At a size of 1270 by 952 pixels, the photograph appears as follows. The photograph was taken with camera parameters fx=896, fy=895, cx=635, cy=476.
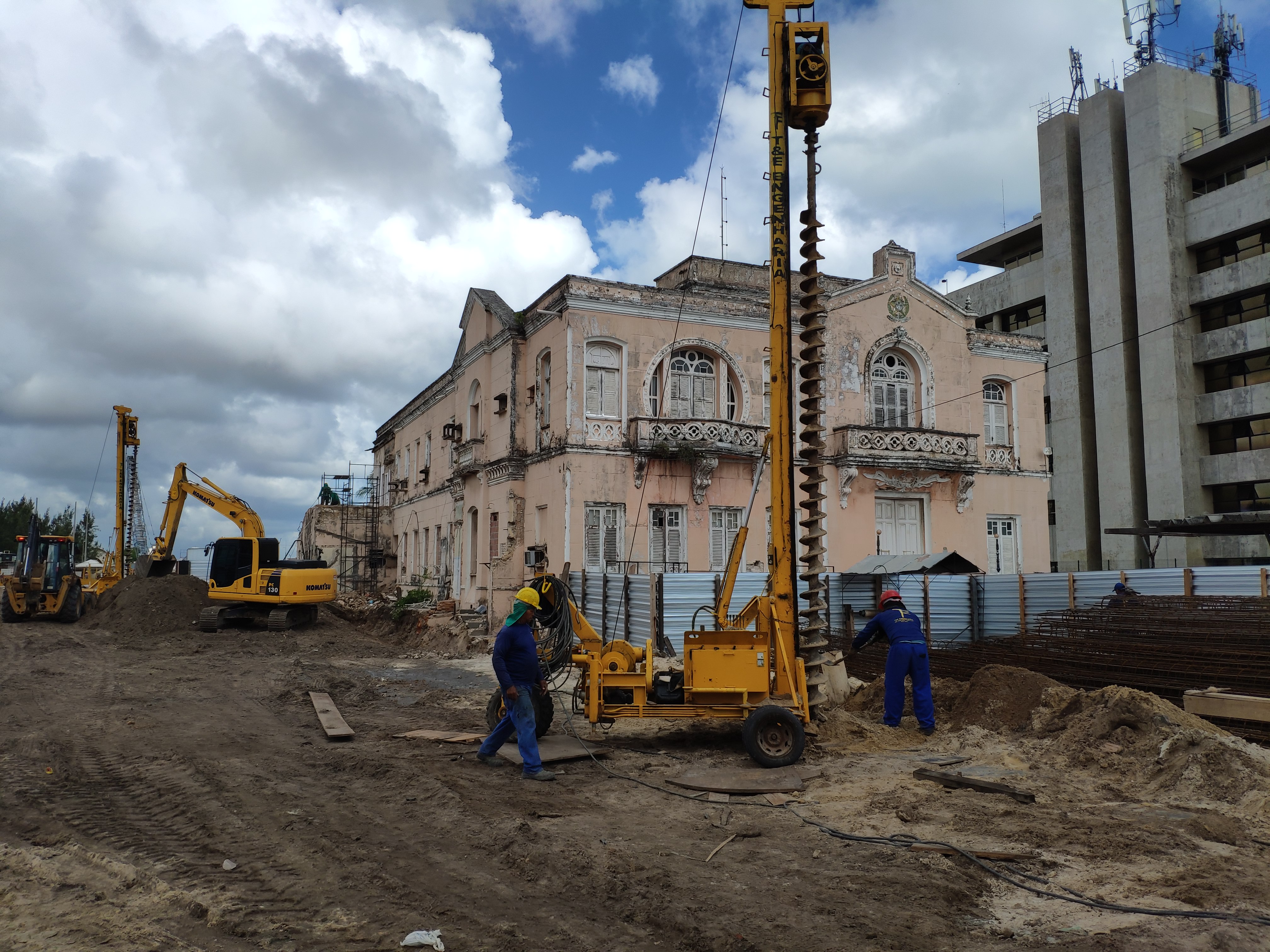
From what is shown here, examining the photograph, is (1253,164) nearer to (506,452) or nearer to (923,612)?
(923,612)

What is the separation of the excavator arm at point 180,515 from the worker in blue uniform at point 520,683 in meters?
19.5

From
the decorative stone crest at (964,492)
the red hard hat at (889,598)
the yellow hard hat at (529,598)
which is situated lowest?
the red hard hat at (889,598)

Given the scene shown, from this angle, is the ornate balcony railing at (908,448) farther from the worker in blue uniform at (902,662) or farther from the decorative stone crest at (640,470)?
the worker in blue uniform at (902,662)

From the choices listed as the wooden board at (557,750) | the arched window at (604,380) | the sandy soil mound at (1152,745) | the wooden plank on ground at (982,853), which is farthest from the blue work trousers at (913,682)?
the arched window at (604,380)

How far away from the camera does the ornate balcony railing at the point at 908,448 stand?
2295cm

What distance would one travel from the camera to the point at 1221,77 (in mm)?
37938

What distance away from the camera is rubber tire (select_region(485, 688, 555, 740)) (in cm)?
951

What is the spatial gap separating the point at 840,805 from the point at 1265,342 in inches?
1394

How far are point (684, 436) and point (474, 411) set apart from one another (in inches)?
321

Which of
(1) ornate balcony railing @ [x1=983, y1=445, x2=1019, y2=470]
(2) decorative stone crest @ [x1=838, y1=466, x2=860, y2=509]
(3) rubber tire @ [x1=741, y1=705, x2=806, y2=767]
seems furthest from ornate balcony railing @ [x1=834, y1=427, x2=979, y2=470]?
(3) rubber tire @ [x1=741, y1=705, x2=806, y2=767]

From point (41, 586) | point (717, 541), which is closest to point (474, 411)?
point (717, 541)

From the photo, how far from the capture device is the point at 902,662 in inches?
411

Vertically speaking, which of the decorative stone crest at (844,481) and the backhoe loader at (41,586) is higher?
the decorative stone crest at (844,481)

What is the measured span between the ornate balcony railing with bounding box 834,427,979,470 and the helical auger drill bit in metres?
12.7
